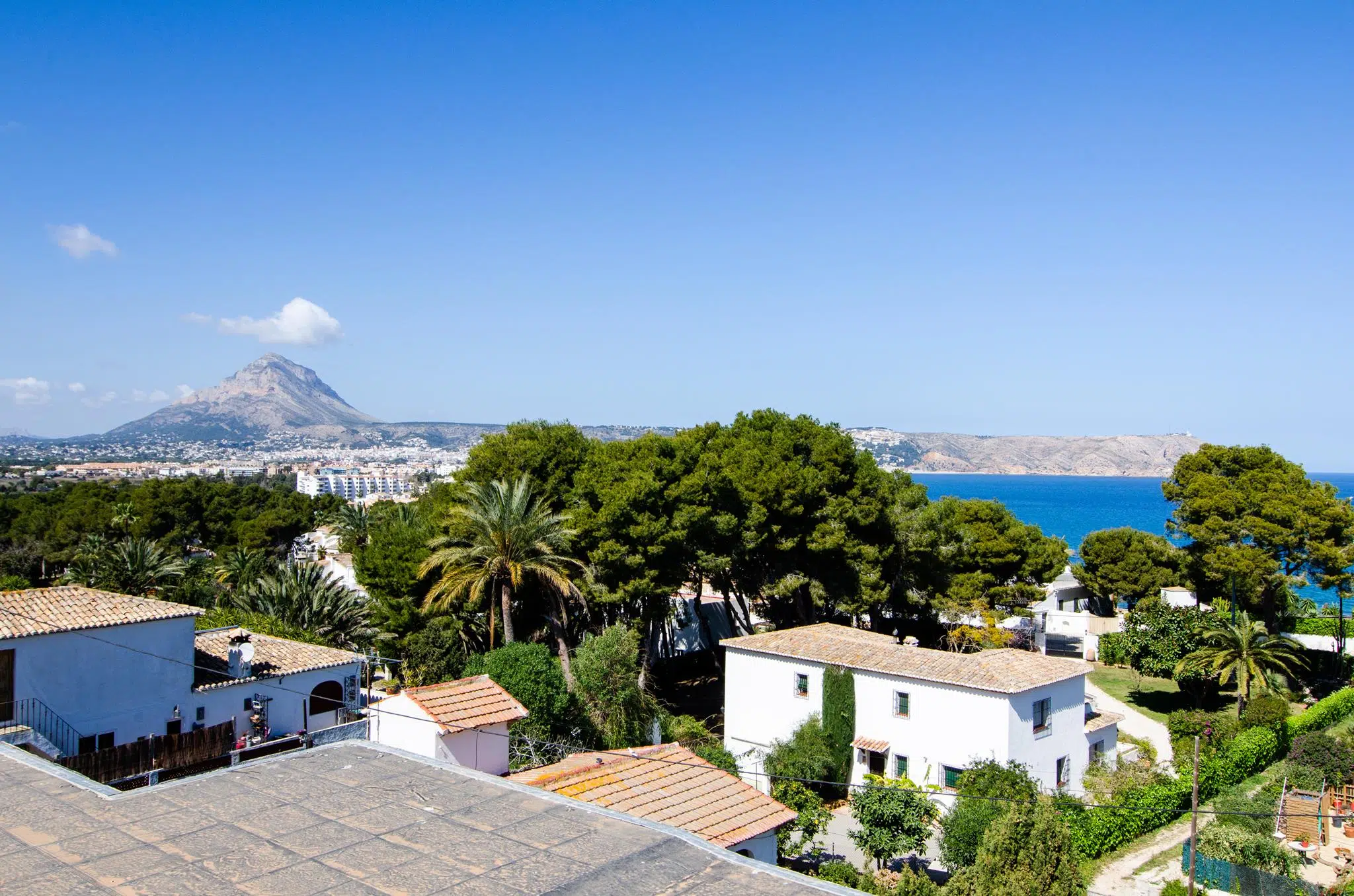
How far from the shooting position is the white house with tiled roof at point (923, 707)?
78.9ft

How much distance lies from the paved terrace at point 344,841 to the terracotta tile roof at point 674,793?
771 centimetres

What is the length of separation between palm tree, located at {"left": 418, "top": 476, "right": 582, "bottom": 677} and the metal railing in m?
11.2

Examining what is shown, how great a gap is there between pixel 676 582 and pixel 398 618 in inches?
383

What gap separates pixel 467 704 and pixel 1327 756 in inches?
961

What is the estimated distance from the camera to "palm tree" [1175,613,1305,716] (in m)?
30.9

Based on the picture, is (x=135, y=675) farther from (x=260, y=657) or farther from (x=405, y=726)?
(x=405, y=726)

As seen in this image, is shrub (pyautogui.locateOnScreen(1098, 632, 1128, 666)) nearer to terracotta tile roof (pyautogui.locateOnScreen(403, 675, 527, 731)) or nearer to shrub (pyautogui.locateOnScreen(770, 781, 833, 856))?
shrub (pyautogui.locateOnScreen(770, 781, 833, 856))

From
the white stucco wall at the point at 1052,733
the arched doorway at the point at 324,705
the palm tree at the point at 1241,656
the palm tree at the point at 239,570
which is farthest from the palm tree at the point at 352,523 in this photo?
the palm tree at the point at 1241,656

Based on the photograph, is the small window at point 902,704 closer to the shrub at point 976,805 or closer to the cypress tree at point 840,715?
the cypress tree at point 840,715

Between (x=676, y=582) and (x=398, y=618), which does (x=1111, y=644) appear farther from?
(x=398, y=618)

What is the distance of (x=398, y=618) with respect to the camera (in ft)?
107

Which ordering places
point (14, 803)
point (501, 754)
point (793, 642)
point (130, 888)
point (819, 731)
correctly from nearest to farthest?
point (130, 888), point (14, 803), point (501, 754), point (819, 731), point (793, 642)

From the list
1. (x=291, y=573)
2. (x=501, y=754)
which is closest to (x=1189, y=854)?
(x=501, y=754)

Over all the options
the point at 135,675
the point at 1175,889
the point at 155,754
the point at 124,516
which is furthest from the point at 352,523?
the point at 1175,889
